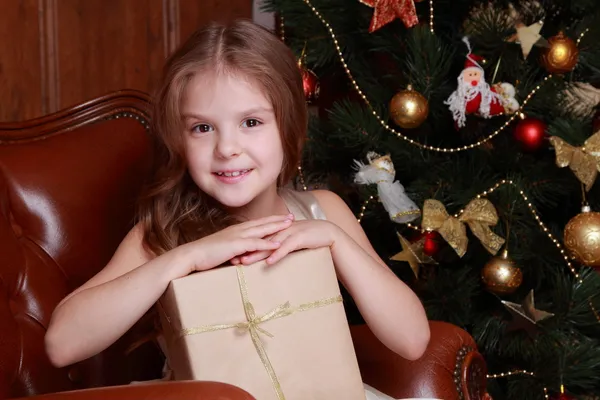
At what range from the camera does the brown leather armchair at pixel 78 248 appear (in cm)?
161

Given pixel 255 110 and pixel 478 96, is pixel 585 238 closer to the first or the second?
pixel 478 96

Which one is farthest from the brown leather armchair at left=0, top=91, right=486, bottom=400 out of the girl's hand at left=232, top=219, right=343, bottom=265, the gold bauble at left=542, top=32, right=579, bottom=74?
the gold bauble at left=542, top=32, right=579, bottom=74

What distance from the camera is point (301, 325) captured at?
1.31m

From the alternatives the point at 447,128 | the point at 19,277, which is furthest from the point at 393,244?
the point at 19,277

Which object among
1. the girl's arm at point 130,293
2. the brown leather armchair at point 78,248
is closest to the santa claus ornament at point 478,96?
the brown leather armchair at point 78,248

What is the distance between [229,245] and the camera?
4.42ft

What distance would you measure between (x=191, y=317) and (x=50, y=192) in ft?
1.99

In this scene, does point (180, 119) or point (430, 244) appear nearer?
point (180, 119)

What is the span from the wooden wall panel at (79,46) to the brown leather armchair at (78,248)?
514 millimetres

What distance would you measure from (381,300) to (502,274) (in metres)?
0.60

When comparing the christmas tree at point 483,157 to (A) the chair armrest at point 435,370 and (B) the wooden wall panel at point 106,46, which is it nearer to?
(A) the chair armrest at point 435,370

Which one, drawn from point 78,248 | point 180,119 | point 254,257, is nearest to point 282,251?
point 254,257

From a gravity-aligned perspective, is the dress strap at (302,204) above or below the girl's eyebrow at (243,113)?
below

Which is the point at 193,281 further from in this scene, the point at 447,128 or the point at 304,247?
the point at 447,128
